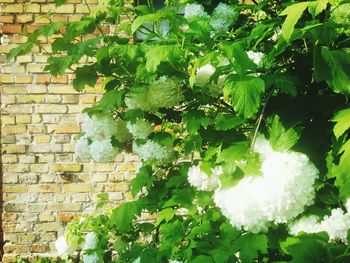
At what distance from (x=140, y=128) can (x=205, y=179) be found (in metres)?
0.35

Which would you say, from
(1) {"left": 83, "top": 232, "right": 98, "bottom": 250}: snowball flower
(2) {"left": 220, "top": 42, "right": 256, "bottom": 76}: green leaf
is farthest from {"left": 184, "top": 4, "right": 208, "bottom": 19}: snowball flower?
(1) {"left": 83, "top": 232, "right": 98, "bottom": 250}: snowball flower

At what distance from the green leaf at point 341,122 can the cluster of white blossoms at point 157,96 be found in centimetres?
59

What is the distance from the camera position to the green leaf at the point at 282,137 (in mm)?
1323

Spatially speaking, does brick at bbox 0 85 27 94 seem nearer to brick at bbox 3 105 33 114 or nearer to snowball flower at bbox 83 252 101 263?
brick at bbox 3 105 33 114

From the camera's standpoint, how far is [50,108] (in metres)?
3.30

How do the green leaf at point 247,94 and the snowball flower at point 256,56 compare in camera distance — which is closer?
the green leaf at point 247,94

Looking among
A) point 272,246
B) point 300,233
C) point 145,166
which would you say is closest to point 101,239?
point 145,166

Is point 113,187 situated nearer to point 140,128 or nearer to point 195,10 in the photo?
point 140,128

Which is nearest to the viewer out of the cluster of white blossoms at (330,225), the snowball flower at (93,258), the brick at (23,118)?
the cluster of white blossoms at (330,225)

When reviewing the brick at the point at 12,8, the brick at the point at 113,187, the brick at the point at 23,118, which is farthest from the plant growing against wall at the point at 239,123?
the brick at the point at 12,8

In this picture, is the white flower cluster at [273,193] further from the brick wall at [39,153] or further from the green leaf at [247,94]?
the brick wall at [39,153]

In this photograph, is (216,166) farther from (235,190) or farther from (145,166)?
(145,166)

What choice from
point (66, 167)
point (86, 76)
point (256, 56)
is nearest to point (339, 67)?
point (256, 56)

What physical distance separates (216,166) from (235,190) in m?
0.30
